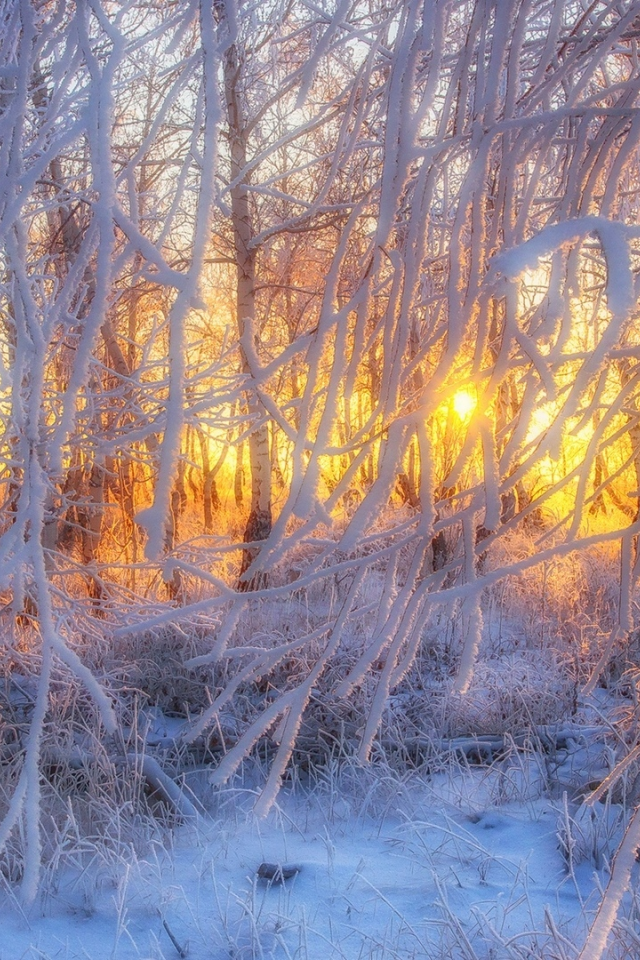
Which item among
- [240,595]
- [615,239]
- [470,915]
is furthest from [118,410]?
[615,239]

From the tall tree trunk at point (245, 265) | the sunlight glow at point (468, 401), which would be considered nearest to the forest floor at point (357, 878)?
the sunlight glow at point (468, 401)

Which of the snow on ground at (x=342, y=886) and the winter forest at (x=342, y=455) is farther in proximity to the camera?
the snow on ground at (x=342, y=886)

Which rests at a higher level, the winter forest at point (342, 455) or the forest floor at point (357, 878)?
the winter forest at point (342, 455)

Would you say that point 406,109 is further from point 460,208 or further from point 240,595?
point 240,595

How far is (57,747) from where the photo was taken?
11.7 feet

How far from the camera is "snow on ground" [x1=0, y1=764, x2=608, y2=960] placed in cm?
234

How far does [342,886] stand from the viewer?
2.70m

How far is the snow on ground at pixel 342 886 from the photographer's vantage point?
7.68 feet

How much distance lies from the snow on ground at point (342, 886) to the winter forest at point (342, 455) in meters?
0.02

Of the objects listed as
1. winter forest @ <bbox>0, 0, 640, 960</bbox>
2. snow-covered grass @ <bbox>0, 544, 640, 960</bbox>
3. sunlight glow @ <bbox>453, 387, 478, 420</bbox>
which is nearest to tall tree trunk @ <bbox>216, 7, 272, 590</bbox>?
winter forest @ <bbox>0, 0, 640, 960</bbox>

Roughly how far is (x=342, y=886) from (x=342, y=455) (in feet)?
5.11

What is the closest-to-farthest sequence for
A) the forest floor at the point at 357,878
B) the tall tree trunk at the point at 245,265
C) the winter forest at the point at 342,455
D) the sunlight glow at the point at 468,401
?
the winter forest at the point at 342,455, the sunlight glow at the point at 468,401, the forest floor at the point at 357,878, the tall tree trunk at the point at 245,265

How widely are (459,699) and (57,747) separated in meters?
1.94

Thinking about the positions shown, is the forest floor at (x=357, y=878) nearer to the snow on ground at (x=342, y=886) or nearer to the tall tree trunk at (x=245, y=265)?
the snow on ground at (x=342, y=886)
